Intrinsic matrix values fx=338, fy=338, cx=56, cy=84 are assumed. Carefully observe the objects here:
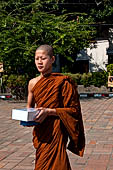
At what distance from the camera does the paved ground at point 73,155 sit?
565 centimetres

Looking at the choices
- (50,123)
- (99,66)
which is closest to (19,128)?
(50,123)

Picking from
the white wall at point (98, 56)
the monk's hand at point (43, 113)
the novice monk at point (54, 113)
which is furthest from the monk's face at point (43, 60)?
the white wall at point (98, 56)

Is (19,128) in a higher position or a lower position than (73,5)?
lower

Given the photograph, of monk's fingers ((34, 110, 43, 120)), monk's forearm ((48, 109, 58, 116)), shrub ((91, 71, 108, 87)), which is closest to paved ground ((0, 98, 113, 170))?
monk's forearm ((48, 109, 58, 116))

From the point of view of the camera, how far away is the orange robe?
11.4 feet

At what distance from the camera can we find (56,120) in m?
3.54

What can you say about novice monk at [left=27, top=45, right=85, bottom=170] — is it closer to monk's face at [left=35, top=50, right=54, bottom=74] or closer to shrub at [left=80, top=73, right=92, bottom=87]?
monk's face at [left=35, top=50, right=54, bottom=74]

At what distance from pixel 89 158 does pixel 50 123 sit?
8.91 feet

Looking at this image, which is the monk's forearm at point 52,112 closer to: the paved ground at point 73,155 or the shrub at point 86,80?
the paved ground at point 73,155

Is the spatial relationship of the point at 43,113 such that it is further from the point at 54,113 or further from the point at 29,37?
the point at 29,37

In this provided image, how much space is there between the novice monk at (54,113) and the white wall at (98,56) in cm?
2561

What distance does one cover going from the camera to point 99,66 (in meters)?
29.3

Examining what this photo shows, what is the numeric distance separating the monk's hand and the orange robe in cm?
7

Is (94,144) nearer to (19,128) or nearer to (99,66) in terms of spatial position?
(19,128)
